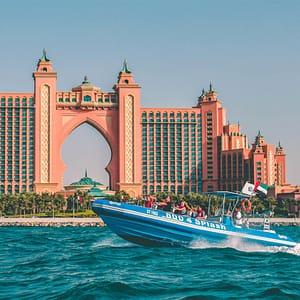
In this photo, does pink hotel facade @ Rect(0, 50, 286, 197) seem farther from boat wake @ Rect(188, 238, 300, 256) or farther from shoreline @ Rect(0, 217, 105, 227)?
boat wake @ Rect(188, 238, 300, 256)

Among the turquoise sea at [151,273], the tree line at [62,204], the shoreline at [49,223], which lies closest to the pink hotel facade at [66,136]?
the tree line at [62,204]

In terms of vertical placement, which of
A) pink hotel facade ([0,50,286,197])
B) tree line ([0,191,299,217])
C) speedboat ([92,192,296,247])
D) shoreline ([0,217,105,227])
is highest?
pink hotel facade ([0,50,286,197])

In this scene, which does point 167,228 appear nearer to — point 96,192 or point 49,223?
point 49,223

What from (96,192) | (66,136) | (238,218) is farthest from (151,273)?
(66,136)

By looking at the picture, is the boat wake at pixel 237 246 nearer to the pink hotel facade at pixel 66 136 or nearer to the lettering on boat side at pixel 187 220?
the lettering on boat side at pixel 187 220

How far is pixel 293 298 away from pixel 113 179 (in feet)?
554

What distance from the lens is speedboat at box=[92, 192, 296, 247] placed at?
3988 cm

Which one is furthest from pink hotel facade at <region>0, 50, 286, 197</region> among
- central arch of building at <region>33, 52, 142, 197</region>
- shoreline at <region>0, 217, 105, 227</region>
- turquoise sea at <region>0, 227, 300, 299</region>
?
turquoise sea at <region>0, 227, 300, 299</region>

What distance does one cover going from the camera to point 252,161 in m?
192

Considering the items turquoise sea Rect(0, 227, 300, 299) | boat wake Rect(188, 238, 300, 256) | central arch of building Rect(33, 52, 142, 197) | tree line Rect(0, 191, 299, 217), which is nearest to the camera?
turquoise sea Rect(0, 227, 300, 299)

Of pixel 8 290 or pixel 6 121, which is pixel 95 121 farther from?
pixel 8 290

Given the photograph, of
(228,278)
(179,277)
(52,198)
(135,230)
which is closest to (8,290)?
(179,277)

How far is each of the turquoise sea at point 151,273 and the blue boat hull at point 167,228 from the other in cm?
60

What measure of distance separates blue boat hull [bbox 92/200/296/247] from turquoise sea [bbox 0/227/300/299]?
0.60 meters
